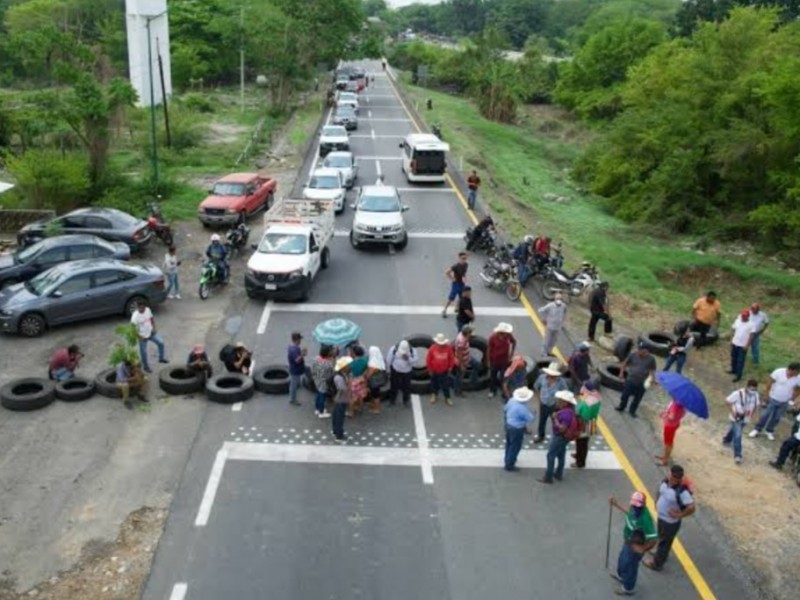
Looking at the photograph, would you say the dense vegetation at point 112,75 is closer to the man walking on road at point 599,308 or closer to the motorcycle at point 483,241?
the motorcycle at point 483,241

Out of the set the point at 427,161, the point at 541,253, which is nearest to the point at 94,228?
the point at 541,253

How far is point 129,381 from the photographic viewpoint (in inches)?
578

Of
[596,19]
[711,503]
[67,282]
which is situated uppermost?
[596,19]

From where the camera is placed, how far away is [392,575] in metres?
10.2

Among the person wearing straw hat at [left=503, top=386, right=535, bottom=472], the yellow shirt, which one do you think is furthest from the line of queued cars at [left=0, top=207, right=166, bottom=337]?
the yellow shirt

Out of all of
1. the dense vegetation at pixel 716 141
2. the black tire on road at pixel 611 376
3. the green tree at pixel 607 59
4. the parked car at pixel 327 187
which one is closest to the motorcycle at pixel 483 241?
the parked car at pixel 327 187

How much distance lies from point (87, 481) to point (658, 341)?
12.5 metres

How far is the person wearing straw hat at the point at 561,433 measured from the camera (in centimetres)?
1191

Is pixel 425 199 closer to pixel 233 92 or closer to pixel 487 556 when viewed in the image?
pixel 487 556

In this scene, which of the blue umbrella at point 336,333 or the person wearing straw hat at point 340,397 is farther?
the blue umbrella at point 336,333

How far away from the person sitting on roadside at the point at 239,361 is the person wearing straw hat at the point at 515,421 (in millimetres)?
5728

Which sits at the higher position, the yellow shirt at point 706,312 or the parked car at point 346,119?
the parked car at point 346,119

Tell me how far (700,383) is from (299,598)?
34.3 feet

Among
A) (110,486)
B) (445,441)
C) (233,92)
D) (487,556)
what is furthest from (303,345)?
(233,92)
